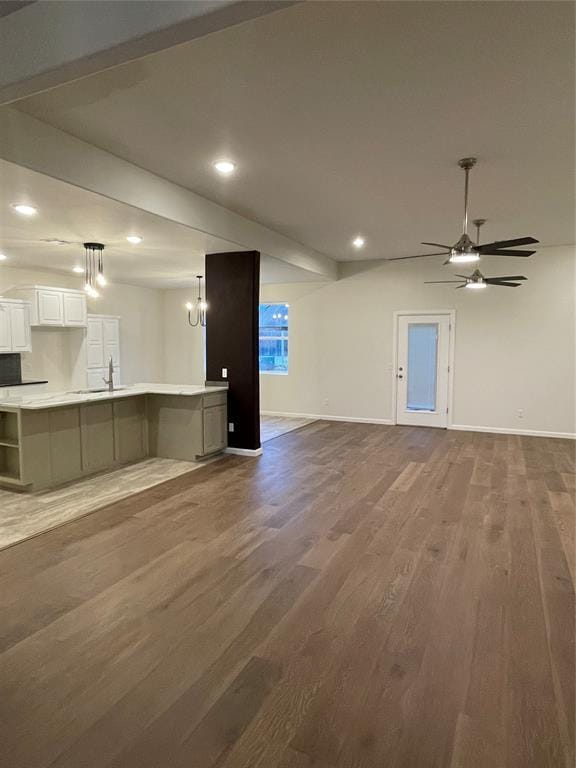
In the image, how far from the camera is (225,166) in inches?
152

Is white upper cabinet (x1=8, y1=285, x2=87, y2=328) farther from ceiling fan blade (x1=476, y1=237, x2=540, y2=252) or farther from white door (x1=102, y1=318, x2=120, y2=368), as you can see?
ceiling fan blade (x1=476, y1=237, x2=540, y2=252)

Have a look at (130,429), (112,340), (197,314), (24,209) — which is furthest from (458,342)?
(24,209)

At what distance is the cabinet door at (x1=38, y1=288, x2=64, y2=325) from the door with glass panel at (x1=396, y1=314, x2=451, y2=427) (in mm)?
5671

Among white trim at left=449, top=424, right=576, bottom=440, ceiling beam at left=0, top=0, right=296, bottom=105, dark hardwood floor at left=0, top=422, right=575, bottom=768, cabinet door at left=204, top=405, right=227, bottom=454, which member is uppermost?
ceiling beam at left=0, top=0, right=296, bottom=105

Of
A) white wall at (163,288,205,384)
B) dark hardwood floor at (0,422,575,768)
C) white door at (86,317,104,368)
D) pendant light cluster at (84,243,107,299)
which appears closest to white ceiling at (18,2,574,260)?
pendant light cluster at (84,243,107,299)

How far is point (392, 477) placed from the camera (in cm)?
516

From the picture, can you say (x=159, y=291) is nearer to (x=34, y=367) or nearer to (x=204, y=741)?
(x=34, y=367)

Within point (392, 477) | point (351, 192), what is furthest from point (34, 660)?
point (351, 192)

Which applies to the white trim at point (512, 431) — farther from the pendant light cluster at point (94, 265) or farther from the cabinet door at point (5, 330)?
the cabinet door at point (5, 330)

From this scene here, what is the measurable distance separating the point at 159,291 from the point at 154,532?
751 centimetres

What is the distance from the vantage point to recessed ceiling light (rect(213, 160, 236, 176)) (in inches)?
149

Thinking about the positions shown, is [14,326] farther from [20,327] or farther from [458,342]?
[458,342]

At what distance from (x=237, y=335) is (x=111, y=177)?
264 centimetres

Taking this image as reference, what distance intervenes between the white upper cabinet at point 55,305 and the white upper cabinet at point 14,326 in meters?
0.13
